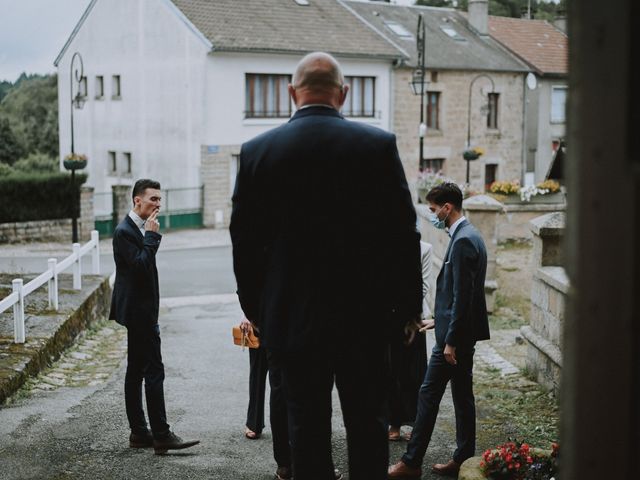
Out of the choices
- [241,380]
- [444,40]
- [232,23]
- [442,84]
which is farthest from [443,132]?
[241,380]

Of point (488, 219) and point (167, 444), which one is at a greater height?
point (488, 219)

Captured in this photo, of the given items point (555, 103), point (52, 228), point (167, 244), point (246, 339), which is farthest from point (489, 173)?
point (246, 339)

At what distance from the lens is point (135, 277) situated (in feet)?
20.7

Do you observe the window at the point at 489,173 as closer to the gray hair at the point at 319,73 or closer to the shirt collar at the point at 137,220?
the shirt collar at the point at 137,220

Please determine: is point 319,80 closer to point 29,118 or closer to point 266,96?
point 266,96

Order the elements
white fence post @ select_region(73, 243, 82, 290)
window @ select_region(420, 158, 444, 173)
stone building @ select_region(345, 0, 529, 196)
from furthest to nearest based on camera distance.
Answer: window @ select_region(420, 158, 444, 173), stone building @ select_region(345, 0, 529, 196), white fence post @ select_region(73, 243, 82, 290)

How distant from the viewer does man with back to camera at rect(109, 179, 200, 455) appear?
6293 mm

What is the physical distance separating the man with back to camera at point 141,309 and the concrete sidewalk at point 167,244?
18438 millimetres

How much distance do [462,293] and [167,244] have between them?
23.0 m

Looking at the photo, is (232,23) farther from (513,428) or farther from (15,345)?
(513,428)

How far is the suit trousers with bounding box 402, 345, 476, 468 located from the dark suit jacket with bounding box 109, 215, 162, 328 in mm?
1994

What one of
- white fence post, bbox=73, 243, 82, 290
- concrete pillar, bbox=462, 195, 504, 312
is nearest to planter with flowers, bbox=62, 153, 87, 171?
white fence post, bbox=73, 243, 82, 290

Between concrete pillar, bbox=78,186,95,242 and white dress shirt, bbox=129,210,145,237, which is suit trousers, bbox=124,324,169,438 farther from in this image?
Result: concrete pillar, bbox=78,186,95,242

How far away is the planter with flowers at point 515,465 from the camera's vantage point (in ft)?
17.2
